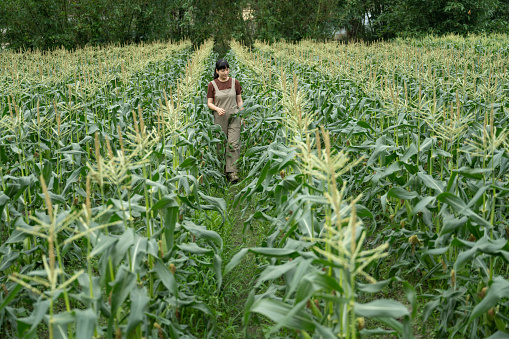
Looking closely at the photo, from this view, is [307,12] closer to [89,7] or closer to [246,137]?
[89,7]

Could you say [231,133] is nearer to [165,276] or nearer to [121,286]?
[165,276]

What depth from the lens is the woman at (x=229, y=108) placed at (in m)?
7.05

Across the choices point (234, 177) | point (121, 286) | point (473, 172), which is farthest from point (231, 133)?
point (121, 286)

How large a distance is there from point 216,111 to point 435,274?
4.50 m

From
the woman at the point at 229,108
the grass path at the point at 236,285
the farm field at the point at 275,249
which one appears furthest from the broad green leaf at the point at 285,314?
the woman at the point at 229,108

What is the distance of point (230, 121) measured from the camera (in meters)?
7.31

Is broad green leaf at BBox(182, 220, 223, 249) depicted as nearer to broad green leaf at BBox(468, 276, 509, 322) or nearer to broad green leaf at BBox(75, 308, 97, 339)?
broad green leaf at BBox(75, 308, 97, 339)

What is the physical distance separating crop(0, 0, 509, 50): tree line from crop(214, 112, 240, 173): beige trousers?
2068 centimetres

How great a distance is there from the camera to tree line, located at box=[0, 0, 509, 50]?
25.9 metres

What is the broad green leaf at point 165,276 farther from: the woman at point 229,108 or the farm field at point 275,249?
the woman at point 229,108

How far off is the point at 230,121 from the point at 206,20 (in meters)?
24.0

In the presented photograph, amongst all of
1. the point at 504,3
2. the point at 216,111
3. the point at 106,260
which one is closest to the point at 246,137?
the point at 216,111

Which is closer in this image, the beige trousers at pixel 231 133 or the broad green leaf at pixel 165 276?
the broad green leaf at pixel 165 276

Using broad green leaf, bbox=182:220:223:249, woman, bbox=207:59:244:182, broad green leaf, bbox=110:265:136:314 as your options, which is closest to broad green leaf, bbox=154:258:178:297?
broad green leaf, bbox=110:265:136:314
